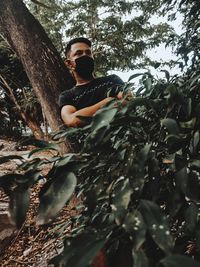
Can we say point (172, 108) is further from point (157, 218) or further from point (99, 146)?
point (157, 218)

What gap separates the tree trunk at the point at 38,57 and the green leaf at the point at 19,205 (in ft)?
7.15

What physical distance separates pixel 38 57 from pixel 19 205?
7.93ft

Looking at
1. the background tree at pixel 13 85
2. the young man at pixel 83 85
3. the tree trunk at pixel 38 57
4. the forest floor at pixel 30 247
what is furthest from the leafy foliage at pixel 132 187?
the background tree at pixel 13 85

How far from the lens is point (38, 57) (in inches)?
117

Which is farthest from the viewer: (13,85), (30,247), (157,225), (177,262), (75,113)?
(13,85)

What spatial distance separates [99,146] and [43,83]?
2.14 m

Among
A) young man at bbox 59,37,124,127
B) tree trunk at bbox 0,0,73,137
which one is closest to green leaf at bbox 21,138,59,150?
young man at bbox 59,37,124,127

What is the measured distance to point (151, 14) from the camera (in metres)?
11.8

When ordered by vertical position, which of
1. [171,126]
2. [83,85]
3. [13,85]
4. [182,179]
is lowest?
[182,179]

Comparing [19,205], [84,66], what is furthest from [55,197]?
[84,66]

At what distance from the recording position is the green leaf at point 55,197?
2.25 ft

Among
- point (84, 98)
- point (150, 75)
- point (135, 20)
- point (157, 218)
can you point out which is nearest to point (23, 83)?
point (135, 20)

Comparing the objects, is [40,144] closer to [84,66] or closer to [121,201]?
[121,201]

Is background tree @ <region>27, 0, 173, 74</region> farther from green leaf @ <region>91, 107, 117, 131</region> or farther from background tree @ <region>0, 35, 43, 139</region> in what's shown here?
green leaf @ <region>91, 107, 117, 131</region>
